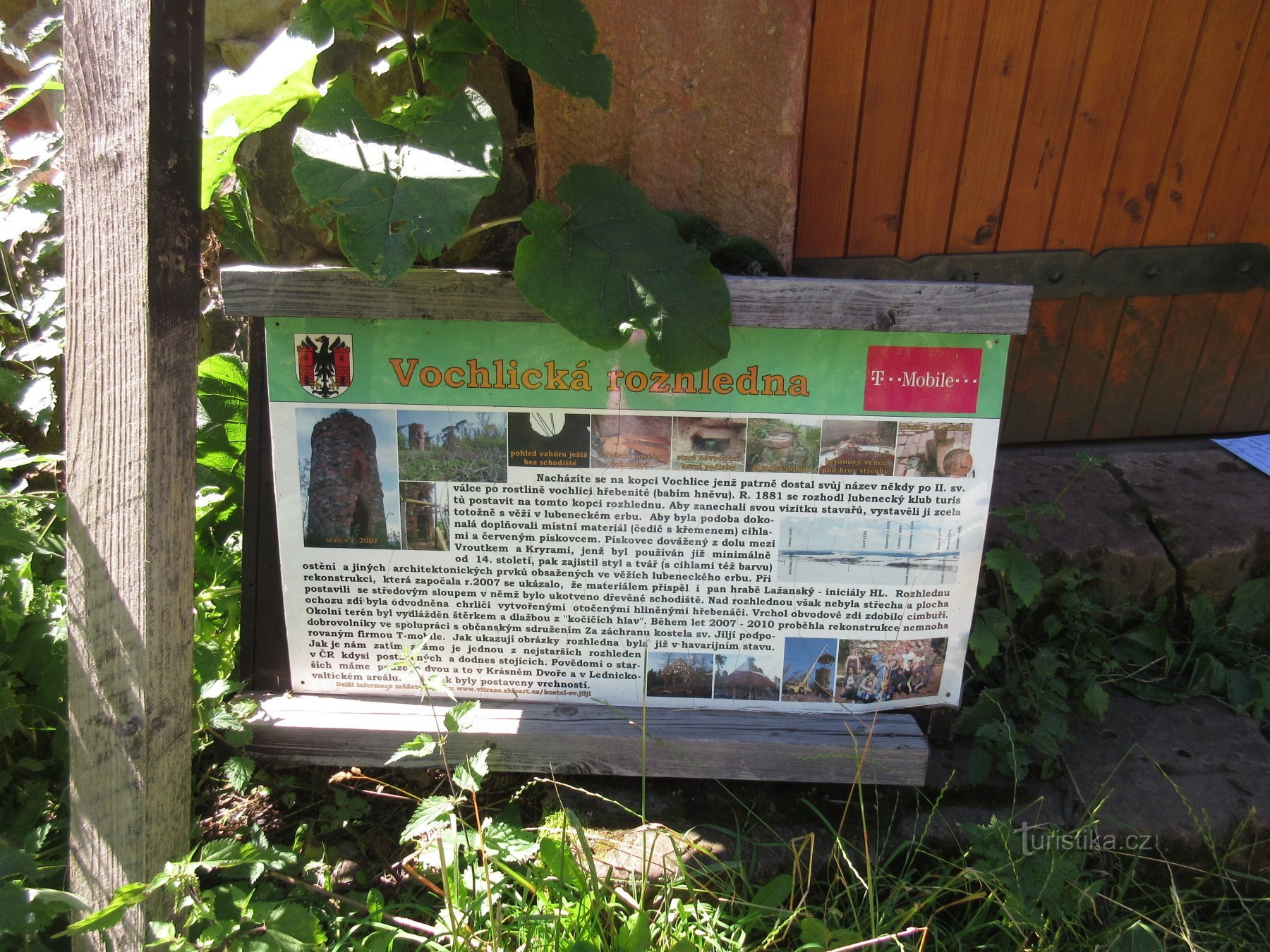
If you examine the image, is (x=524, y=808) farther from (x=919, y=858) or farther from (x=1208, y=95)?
(x=1208, y=95)

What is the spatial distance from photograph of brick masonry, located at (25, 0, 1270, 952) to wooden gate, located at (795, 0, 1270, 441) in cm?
1

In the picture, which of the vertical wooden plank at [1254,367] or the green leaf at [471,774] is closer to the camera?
the green leaf at [471,774]

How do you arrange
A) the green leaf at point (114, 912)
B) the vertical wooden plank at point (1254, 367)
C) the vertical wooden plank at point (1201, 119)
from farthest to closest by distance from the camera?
the vertical wooden plank at point (1254, 367) < the vertical wooden plank at point (1201, 119) < the green leaf at point (114, 912)

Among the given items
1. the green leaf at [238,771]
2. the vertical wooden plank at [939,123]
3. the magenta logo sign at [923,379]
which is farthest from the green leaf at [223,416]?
the vertical wooden plank at [939,123]

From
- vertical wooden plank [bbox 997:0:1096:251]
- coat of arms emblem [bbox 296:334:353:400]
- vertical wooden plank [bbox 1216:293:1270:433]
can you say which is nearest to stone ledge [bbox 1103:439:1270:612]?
vertical wooden plank [bbox 1216:293:1270:433]

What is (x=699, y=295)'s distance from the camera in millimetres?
1435

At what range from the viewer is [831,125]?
2.04m

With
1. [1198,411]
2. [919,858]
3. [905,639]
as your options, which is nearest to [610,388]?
[905,639]

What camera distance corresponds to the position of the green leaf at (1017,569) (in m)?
1.88

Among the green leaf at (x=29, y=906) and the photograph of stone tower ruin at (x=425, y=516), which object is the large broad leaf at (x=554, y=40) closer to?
the photograph of stone tower ruin at (x=425, y=516)

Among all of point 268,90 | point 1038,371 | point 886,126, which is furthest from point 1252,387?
point 268,90

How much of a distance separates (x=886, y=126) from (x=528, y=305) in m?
1.12

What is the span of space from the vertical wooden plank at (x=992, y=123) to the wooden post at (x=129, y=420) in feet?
5.81

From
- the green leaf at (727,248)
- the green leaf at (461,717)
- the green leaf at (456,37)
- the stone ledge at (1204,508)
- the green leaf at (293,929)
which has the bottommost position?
the green leaf at (293,929)
